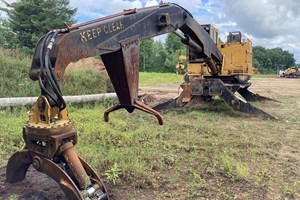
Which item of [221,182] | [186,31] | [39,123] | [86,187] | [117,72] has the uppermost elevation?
[186,31]

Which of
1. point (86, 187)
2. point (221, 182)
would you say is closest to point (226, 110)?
point (221, 182)

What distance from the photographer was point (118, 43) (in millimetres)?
3086

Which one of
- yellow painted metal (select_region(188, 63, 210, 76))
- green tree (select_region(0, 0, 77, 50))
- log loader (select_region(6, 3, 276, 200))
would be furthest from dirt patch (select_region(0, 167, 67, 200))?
green tree (select_region(0, 0, 77, 50))

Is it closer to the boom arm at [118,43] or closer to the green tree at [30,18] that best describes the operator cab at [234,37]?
the boom arm at [118,43]

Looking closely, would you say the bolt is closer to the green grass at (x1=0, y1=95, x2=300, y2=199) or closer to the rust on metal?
the rust on metal

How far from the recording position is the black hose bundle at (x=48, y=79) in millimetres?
2438

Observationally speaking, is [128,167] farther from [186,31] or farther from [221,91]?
[221,91]

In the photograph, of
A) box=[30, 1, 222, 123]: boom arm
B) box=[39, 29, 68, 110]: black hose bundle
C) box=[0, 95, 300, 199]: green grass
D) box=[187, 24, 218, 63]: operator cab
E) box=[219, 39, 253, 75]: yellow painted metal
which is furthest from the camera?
box=[219, 39, 253, 75]: yellow painted metal

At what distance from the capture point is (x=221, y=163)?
426 centimetres

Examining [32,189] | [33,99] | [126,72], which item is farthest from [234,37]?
[32,189]

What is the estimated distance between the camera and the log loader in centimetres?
249

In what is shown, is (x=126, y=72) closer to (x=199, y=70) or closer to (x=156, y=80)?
(x=199, y=70)

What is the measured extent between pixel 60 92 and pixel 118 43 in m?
0.82

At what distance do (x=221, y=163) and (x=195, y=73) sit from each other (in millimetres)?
4882
